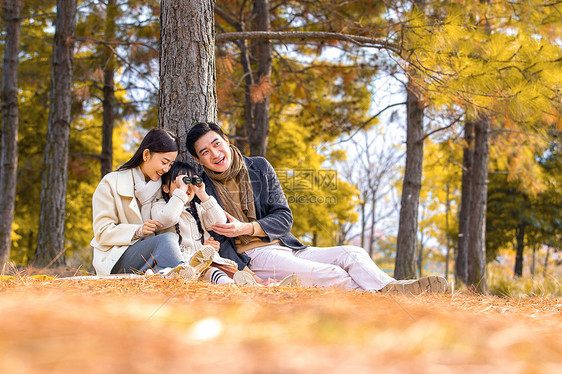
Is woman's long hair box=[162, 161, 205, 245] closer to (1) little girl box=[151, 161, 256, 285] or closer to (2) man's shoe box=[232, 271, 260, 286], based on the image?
(1) little girl box=[151, 161, 256, 285]

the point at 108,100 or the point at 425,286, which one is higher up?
the point at 108,100

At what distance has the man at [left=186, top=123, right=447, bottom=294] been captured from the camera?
9.43 ft

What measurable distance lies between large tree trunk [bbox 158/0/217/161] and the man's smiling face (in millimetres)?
329

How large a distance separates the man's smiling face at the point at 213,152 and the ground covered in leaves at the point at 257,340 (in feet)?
5.92

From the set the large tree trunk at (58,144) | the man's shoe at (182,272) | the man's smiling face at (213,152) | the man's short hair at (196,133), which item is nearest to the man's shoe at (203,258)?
the man's shoe at (182,272)

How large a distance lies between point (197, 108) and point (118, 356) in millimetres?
2813

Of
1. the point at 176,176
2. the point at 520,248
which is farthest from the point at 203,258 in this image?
the point at 520,248

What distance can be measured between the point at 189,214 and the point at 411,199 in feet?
14.0

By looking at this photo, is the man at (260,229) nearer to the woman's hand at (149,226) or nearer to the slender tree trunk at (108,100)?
the woman's hand at (149,226)

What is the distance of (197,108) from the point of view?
346 cm

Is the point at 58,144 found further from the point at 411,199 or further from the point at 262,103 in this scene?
the point at 411,199

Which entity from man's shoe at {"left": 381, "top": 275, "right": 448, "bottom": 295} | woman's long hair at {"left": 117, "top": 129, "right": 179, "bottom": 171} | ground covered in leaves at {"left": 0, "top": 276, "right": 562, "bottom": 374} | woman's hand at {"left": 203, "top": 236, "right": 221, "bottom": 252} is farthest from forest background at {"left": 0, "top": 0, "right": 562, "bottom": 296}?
ground covered in leaves at {"left": 0, "top": 276, "right": 562, "bottom": 374}

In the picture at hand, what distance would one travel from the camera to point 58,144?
6980 mm

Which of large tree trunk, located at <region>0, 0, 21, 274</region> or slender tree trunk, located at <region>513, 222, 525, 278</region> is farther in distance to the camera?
slender tree trunk, located at <region>513, 222, 525, 278</region>
